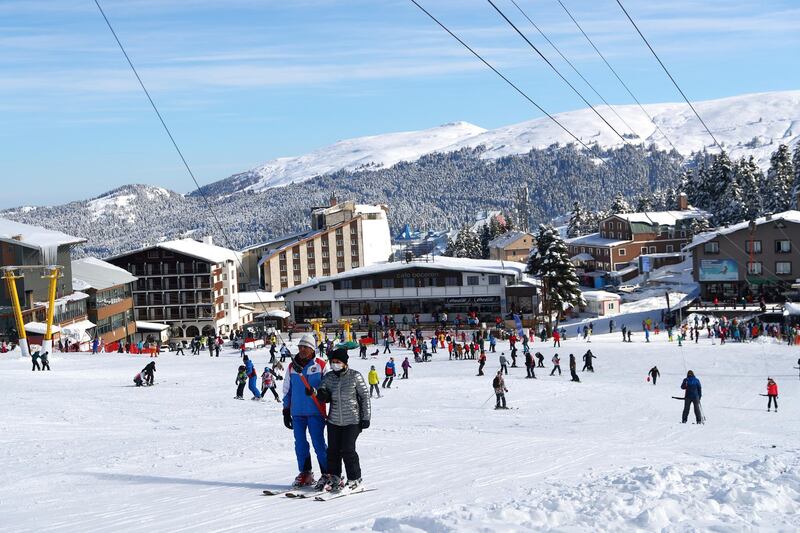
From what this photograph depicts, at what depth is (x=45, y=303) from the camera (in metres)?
49.1

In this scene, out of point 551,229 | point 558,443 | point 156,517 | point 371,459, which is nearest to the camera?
point 156,517

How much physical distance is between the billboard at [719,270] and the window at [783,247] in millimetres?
2856

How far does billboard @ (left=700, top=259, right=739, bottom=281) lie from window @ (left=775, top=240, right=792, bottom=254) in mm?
2856

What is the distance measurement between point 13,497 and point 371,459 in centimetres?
398

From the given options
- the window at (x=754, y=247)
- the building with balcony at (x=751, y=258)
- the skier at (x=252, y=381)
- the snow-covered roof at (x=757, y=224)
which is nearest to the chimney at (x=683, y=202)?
the snow-covered roof at (x=757, y=224)

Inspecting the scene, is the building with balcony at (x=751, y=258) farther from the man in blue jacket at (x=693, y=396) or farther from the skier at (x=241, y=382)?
the skier at (x=241, y=382)

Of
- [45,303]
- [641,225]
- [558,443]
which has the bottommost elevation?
[558,443]

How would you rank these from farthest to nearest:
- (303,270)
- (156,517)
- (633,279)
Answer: (303,270), (633,279), (156,517)

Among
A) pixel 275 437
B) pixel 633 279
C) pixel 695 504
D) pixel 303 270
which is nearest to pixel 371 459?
pixel 275 437

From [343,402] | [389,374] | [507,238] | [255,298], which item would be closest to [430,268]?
[255,298]

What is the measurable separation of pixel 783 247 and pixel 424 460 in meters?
52.4

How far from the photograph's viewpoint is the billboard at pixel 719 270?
188ft

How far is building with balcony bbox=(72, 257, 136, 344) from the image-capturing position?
186ft

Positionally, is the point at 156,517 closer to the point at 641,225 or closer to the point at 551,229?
the point at 551,229
